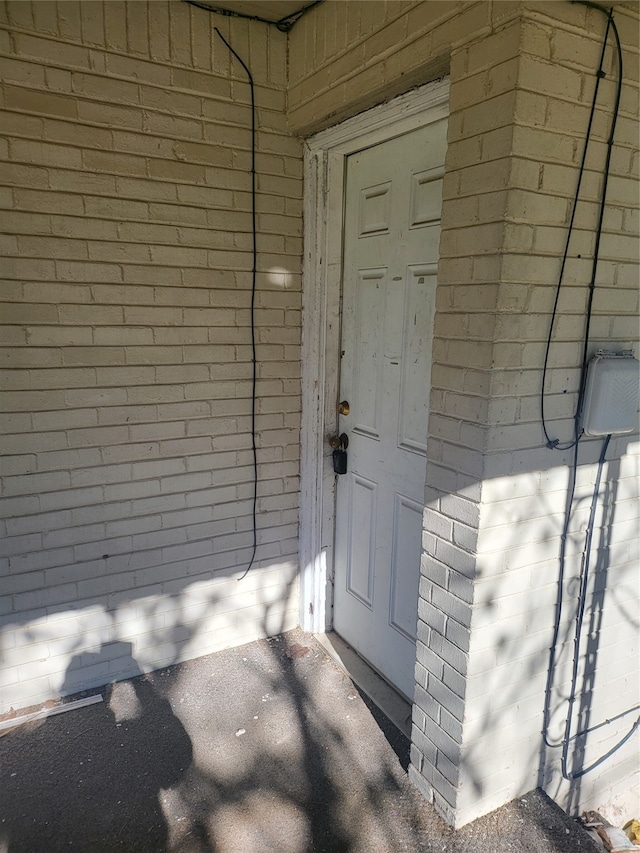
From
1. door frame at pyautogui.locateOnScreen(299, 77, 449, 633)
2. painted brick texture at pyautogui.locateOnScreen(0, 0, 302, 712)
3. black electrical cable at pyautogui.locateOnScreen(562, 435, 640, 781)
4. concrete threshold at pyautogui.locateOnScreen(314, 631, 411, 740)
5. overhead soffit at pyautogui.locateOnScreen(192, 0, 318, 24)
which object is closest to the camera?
black electrical cable at pyautogui.locateOnScreen(562, 435, 640, 781)

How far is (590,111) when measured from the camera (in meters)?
1.54

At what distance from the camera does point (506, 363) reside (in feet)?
5.12

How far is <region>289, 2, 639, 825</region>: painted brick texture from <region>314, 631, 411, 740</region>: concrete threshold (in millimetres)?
332

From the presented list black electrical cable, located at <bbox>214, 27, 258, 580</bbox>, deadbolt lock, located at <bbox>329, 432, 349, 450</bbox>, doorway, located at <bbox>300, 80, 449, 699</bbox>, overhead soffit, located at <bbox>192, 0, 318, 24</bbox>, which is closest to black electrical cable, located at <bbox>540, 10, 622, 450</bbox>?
doorway, located at <bbox>300, 80, 449, 699</bbox>

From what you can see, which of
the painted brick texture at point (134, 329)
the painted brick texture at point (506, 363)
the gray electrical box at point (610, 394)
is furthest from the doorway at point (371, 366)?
the gray electrical box at point (610, 394)

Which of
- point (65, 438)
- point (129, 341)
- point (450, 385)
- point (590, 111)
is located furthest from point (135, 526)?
point (590, 111)

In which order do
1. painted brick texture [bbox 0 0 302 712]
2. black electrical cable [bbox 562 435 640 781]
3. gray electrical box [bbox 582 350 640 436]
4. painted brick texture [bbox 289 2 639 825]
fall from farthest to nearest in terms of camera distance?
painted brick texture [bbox 0 0 302 712], black electrical cable [bbox 562 435 640 781], gray electrical box [bbox 582 350 640 436], painted brick texture [bbox 289 2 639 825]

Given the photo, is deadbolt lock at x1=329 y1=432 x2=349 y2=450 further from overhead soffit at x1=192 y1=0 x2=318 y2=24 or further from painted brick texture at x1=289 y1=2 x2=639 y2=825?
overhead soffit at x1=192 y1=0 x2=318 y2=24

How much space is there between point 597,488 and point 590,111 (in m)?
1.15

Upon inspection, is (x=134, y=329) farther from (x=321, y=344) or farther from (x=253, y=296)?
(x=321, y=344)

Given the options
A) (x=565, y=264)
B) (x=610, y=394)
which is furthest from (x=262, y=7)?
(x=610, y=394)

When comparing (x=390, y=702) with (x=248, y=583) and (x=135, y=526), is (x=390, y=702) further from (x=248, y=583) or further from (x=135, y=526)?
(x=135, y=526)

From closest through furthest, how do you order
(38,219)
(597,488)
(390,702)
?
1. (597,488)
2. (38,219)
3. (390,702)

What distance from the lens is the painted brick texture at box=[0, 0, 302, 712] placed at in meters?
2.12
